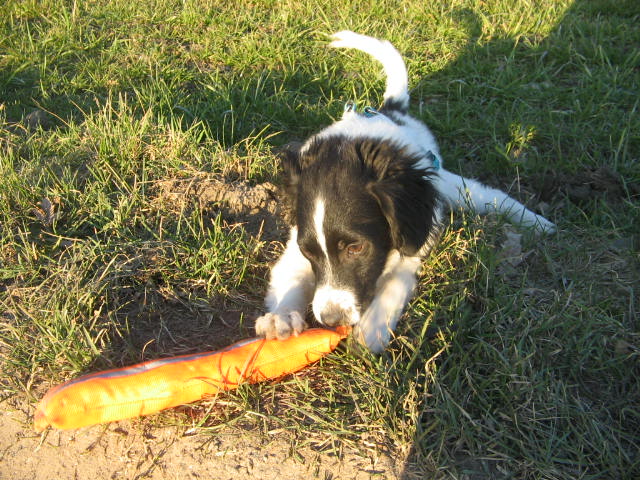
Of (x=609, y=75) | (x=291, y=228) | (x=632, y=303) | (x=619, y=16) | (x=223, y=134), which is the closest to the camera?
(x=632, y=303)

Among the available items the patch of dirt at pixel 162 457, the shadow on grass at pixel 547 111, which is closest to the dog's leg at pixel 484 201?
the shadow on grass at pixel 547 111

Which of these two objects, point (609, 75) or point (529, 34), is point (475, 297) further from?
point (529, 34)

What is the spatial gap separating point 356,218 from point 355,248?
14 centimetres

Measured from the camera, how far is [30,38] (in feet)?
16.4

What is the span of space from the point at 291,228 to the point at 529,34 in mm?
3208

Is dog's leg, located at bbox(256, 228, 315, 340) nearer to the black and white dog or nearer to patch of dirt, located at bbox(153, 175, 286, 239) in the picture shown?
the black and white dog

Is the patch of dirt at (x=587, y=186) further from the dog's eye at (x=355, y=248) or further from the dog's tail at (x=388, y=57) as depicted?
the dog's eye at (x=355, y=248)

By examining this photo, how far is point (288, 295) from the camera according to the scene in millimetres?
2756

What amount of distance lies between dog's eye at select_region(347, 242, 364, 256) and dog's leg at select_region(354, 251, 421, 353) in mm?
231

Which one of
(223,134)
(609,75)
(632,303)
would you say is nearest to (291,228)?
(223,134)

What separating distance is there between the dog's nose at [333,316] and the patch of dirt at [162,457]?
512mm

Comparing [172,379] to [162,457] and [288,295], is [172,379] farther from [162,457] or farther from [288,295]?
[288,295]

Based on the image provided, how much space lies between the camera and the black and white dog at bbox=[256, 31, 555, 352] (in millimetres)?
2535

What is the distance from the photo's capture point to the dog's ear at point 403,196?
258 cm
